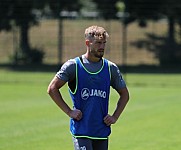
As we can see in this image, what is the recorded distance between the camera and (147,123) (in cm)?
1588

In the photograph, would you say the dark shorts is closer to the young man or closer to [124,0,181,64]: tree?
the young man

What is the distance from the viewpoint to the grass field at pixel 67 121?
12695mm

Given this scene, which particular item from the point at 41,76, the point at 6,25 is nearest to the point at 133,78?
the point at 41,76

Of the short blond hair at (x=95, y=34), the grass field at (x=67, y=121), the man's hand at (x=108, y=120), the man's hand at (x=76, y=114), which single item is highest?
the short blond hair at (x=95, y=34)

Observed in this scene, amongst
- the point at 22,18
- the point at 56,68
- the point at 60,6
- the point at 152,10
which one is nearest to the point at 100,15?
the point at 60,6

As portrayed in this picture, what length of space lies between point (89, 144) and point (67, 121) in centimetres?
875

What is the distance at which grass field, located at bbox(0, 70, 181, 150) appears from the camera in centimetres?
1270

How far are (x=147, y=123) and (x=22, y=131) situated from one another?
3.28 metres

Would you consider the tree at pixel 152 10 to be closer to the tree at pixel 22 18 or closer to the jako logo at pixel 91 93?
the tree at pixel 22 18

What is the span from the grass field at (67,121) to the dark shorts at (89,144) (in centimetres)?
462

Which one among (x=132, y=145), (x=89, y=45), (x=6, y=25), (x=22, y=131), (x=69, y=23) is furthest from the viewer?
(x=69, y=23)

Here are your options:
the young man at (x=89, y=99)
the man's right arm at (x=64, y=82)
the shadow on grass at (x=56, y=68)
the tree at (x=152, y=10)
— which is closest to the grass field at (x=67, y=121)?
the man's right arm at (x=64, y=82)

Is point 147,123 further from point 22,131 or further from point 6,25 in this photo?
point 6,25

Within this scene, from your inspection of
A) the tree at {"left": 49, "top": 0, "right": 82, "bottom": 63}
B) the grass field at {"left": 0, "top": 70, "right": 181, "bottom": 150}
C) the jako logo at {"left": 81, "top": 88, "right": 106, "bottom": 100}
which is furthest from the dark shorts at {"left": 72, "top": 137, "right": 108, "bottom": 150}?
the tree at {"left": 49, "top": 0, "right": 82, "bottom": 63}
